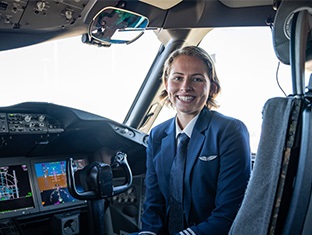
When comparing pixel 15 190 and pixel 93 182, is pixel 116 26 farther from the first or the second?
pixel 15 190

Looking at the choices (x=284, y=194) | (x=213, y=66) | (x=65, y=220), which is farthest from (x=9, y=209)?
(x=284, y=194)

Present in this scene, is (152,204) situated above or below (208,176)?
below

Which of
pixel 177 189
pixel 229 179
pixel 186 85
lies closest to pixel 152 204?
pixel 177 189

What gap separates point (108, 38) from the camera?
2.02m

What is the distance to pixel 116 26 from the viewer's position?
1.94 metres

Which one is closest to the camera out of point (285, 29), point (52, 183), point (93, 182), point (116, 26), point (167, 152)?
point (285, 29)

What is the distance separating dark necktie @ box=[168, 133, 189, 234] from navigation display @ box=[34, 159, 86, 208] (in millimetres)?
1098

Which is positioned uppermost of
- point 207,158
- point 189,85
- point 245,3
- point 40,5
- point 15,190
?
point 245,3

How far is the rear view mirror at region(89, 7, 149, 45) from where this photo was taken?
182 centimetres

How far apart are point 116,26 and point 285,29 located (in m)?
1.18

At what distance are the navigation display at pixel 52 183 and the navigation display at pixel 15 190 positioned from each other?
0.08 metres

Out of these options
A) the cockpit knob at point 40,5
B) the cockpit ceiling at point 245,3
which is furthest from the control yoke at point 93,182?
the cockpit ceiling at point 245,3

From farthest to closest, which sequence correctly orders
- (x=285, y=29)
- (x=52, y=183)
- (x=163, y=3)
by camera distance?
(x=52, y=183), (x=163, y=3), (x=285, y=29)

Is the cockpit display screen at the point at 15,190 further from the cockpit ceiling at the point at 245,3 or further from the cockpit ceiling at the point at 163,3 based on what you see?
→ the cockpit ceiling at the point at 245,3
